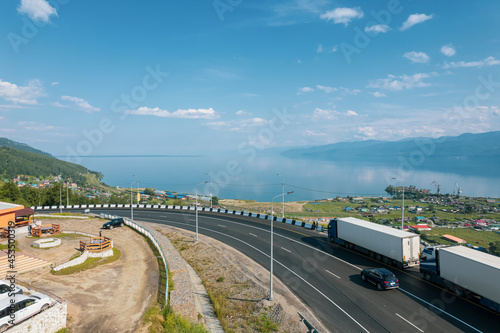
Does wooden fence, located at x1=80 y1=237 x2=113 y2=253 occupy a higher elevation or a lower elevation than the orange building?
lower

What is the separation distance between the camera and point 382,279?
21922 millimetres

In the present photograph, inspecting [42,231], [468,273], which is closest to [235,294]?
[468,273]

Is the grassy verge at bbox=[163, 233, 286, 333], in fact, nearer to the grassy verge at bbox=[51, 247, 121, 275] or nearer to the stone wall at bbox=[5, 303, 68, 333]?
the grassy verge at bbox=[51, 247, 121, 275]

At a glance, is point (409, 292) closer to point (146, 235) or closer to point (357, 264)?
point (357, 264)

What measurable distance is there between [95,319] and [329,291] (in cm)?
1835

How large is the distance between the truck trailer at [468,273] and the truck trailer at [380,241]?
2144 millimetres

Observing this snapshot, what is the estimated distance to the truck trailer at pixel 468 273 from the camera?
58.8 feet

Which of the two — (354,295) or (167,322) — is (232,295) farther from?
(354,295)

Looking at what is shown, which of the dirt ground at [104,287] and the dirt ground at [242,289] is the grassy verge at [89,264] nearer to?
the dirt ground at [104,287]

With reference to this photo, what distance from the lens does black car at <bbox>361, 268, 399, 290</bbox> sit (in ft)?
71.1

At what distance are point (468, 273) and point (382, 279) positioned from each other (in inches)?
236

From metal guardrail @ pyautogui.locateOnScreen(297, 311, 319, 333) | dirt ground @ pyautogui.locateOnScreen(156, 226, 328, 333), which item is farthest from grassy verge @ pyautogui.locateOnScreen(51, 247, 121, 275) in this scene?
metal guardrail @ pyautogui.locateOnScreen(297, 311, 319, 333)

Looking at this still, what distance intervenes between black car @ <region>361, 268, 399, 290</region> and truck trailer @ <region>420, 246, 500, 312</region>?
151 inches

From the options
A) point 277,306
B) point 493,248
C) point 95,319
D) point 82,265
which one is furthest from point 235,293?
point 493,248
